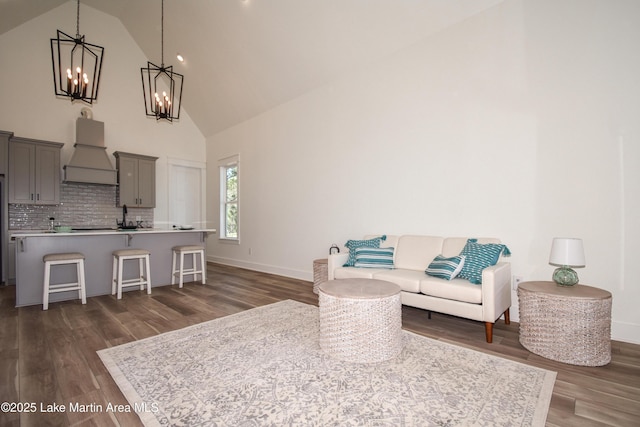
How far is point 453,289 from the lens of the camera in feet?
9.24

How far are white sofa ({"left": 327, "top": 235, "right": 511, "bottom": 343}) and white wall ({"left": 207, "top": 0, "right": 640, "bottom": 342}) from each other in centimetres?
22

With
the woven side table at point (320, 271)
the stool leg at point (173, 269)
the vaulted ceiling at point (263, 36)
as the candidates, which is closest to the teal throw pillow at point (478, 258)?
the woven side table at point (320, 271)

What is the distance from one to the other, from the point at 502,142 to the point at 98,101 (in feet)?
24.4

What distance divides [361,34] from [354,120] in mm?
1131

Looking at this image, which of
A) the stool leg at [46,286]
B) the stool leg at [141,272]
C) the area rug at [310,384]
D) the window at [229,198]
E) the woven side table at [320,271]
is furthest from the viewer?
the window at [229,198]

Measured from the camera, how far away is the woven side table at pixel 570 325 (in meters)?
2.19

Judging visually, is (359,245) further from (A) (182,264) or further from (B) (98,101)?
(B) (98,101)

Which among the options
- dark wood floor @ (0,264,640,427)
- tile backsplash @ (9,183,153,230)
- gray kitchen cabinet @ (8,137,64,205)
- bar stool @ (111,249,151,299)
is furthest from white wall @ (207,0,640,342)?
gray kitchen cabinet @ (8,137,64,205)

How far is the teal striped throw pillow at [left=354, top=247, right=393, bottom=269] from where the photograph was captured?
12.0 ft

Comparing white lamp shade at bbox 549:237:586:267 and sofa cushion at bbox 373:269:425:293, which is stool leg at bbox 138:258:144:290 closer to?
sofa cushion at bbox 373:269:425:293

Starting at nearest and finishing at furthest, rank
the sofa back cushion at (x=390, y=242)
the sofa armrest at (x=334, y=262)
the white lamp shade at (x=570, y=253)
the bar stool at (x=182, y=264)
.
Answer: the white lamp shade at (x=570, y=253) < the sofa armrest at (x=334, y=262) < the sofa back cushion at (x=390, y=242) < the bar stool at (x=182, y=264)

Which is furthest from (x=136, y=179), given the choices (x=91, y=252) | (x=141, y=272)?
(x=141, y=272)

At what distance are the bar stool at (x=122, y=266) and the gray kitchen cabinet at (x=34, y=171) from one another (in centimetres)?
239

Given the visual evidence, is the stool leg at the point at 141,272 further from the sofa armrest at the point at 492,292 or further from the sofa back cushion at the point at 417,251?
the sofa armrest at the point at 492,292
